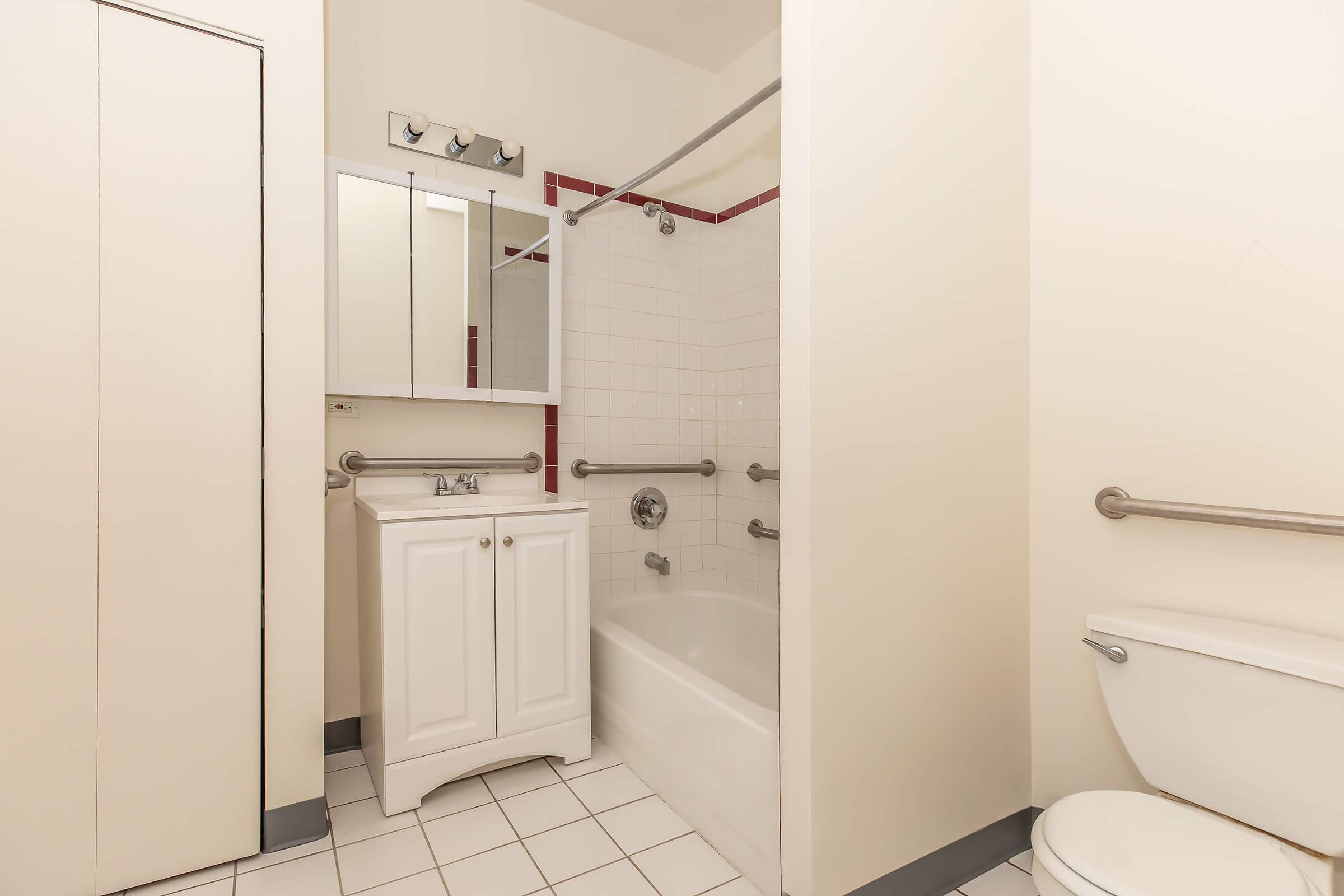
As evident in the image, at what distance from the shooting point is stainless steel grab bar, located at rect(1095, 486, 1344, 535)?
41.8 inches

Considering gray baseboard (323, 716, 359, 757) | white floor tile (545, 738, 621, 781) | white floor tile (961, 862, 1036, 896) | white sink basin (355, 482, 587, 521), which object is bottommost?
white floor tile (961, 862, 1036, 896)

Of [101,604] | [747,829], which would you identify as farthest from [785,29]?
[101,604]

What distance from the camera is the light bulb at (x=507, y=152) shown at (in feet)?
6.95

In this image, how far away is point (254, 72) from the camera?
143 centimetres

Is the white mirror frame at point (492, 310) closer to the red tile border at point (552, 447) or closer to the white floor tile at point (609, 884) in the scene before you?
the red tile border at point (552, 447)

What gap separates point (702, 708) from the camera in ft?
5.14

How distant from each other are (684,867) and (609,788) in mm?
389

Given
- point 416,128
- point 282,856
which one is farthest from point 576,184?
point 282,856

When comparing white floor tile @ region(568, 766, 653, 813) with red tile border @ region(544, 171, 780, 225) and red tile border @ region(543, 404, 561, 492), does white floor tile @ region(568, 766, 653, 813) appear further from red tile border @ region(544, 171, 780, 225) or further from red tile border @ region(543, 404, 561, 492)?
red tile border @ region(544, 171, 780, 225)

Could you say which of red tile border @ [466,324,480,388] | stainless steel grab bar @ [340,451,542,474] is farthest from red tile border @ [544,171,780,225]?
stainless steel grab bar @ [340,451,542,474]

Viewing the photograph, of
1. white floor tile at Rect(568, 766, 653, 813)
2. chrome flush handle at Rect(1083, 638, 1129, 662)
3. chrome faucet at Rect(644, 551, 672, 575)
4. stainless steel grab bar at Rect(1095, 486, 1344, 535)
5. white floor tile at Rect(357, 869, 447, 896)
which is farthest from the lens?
chrome faucet at Rect(644, 551, 672, 575)

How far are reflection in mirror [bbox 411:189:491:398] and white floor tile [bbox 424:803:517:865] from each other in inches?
47.7

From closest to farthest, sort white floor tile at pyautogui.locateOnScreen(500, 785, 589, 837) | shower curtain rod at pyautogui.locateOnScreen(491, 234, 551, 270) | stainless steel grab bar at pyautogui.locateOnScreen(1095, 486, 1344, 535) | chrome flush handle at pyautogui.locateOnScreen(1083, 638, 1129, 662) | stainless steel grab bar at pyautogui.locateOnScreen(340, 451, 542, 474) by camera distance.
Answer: stainless steel grab bar at pyautogui.locateOnScreen(1095, 486, 1344, 535), chrome flush handle at pyautogui.locateOnScreen(1083, 638, 1129, 662), white floor tile at pyautogui.locateOnScreen(500, 785, 589, 837), stainless steel grab bar at pyautogui.locateOnScreen(340, 451, 542, 474), shower curtain rod at pyautogui.locateOnScreen(491, 234, 551, 270)

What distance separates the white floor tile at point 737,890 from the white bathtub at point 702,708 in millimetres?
20
